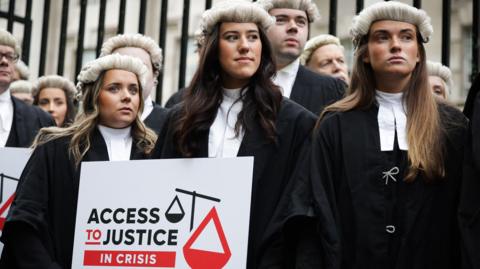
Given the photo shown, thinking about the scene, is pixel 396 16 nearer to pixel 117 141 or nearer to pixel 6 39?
pixel 117 141

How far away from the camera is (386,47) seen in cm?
493

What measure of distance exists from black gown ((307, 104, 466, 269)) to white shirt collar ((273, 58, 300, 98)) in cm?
150

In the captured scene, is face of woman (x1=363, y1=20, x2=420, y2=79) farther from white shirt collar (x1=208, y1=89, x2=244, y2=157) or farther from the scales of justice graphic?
the scales of justice graphic

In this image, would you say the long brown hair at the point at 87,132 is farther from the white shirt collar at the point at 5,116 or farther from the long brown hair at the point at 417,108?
the long brown hair at the point at 417,108

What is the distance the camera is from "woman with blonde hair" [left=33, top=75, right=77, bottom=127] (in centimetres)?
818

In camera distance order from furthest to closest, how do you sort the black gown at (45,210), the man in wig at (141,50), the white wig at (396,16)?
the man in wig at (141,50)
the black gown at (45,210)
the white wig at (396,16)

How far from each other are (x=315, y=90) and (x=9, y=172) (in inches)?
80.7

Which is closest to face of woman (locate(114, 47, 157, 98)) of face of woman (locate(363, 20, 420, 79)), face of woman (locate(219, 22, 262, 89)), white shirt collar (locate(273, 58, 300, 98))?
white shirt collar (locate(273, 58, 300, 98))

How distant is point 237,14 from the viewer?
523cm

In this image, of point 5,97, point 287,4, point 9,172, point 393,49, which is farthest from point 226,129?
point 5,97

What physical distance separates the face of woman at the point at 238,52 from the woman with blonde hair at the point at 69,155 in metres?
0.81

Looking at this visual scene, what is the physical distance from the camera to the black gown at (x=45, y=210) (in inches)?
208

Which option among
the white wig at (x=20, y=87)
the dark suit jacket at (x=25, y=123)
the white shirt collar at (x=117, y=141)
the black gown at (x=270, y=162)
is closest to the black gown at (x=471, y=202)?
the black gown at (x=270, y=162)

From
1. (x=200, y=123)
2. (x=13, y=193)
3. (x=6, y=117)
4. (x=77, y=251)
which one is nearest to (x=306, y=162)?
(x=200, y=123)
